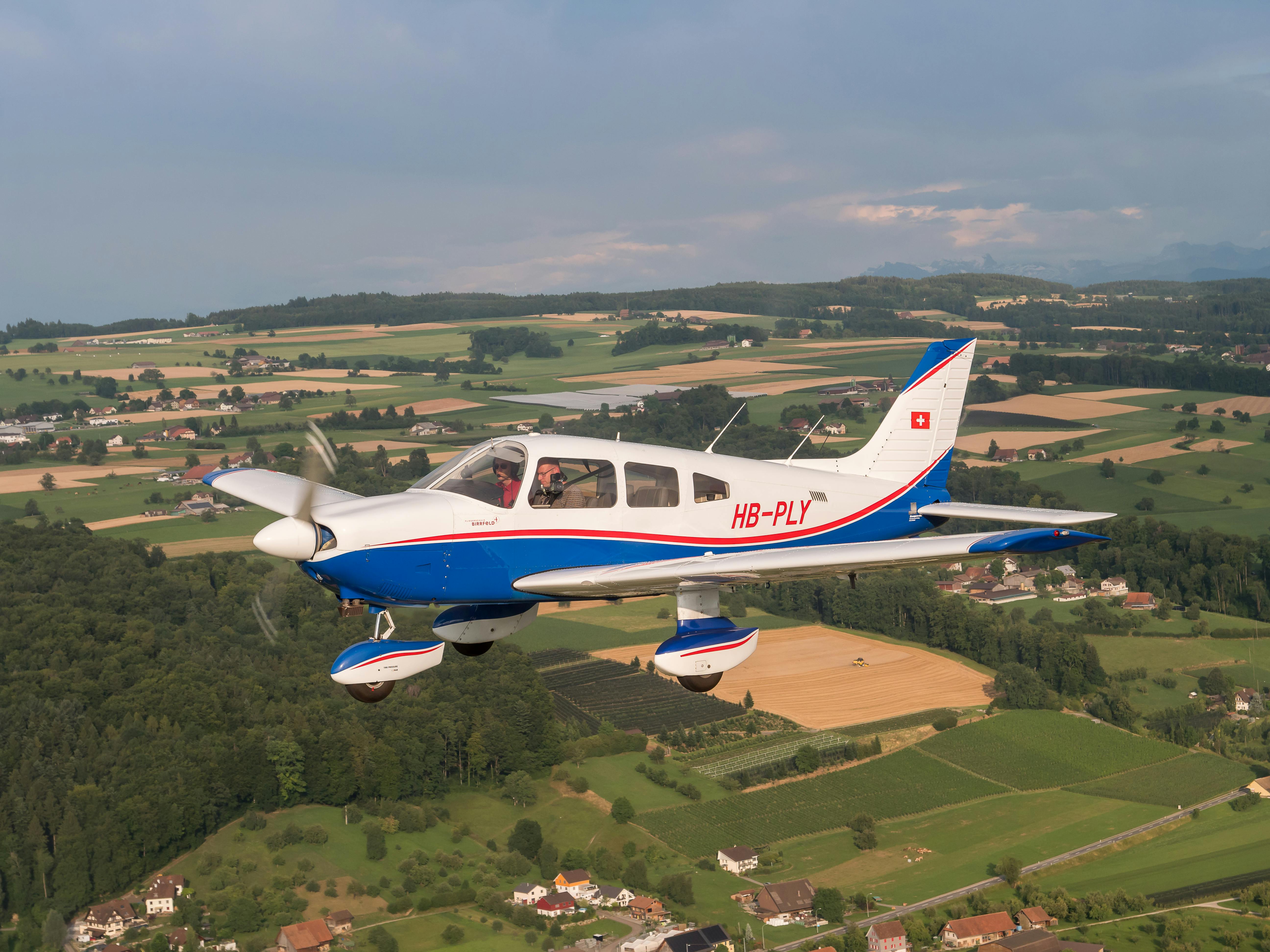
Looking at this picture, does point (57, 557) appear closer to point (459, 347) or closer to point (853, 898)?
point (853, 898)

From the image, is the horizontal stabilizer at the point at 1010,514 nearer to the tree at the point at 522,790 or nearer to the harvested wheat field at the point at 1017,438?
the tree at the point at 522,790

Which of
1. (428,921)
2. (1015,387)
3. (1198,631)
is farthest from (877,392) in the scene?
(428,921)

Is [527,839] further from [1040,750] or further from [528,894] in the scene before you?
→ [1040,750]

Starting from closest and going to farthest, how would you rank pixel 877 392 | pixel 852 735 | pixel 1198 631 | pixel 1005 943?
1. pixel 1005 943
2. pixel 852 735
3. pixel 1198 631
4. pixel 877 392

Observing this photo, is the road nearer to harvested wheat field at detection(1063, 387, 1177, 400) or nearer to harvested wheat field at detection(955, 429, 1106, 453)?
harvested wheat field at detection(955, 429, 1106, 453)

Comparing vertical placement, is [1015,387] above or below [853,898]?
above
